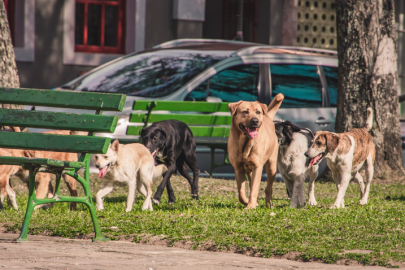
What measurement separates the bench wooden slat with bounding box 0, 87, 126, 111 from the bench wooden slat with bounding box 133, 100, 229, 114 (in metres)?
3.94

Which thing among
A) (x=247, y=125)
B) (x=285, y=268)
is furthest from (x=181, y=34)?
(x=285, y=268)

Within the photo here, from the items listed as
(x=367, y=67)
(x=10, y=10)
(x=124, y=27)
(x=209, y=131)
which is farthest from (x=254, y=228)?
(x=10, y=10)

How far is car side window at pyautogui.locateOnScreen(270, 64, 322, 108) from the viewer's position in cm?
1093

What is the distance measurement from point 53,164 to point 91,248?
2.40 ft

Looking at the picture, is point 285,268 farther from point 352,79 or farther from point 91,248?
point 352,79

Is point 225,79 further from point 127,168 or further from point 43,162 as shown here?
point 43,162

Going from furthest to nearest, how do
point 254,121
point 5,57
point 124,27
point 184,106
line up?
1. point 124,27
2. point 184,106
3. point 5,57
4. point 254,121

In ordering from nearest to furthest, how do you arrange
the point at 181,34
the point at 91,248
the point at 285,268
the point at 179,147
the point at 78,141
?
the point at 285,268 → the point at 91,248 → the point at 78,141 → the point at 179,147 → the point at 181,34

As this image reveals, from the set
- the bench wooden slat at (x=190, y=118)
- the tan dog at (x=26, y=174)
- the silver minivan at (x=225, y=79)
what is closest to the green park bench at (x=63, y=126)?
the tan dog at (x=26, y=174)

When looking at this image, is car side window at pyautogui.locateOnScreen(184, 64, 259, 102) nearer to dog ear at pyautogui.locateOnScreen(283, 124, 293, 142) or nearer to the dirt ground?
dog ear at pyautogui.locateOnScreen(283, 124, 293, 142)

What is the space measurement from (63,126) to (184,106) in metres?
4.59

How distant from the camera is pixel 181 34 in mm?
16203

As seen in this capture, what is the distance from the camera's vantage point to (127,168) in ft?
23.0

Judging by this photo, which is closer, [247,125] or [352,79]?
[247,125]
